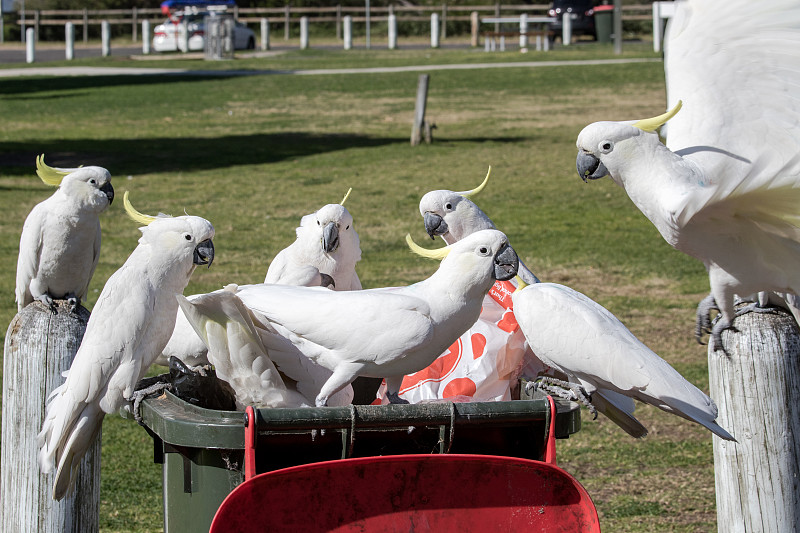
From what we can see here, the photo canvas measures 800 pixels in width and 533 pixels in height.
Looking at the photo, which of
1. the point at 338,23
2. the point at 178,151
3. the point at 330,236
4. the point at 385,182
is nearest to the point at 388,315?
the point at 330,236

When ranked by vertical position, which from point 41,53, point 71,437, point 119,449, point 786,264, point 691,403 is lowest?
point 119,449

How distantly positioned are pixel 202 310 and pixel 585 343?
3.10 feet

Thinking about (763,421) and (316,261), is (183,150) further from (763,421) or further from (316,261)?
(763,421)

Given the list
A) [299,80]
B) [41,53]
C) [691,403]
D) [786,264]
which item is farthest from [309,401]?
[41,53]

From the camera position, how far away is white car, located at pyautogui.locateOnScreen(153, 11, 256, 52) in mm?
28920

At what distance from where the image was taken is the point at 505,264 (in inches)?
90.7

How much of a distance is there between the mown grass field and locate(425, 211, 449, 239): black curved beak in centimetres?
135

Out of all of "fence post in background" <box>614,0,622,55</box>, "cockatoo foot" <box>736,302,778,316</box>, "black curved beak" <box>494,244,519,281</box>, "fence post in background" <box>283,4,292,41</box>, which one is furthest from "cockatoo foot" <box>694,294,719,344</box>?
"fence post in background" <box>283,4,292,41</box>

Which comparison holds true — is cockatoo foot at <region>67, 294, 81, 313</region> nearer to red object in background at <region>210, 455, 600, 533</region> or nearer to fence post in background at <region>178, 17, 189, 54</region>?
red object in background at <region>210, 455, 600, 533</region>

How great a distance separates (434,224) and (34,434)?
142cm

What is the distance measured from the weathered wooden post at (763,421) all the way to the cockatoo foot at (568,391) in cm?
41

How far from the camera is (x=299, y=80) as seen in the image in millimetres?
20781

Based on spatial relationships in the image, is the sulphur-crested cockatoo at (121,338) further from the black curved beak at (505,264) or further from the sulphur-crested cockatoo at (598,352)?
the sulphur-crested cockatoo at (598,352)

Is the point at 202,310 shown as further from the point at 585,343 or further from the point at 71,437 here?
the point at 585,343
